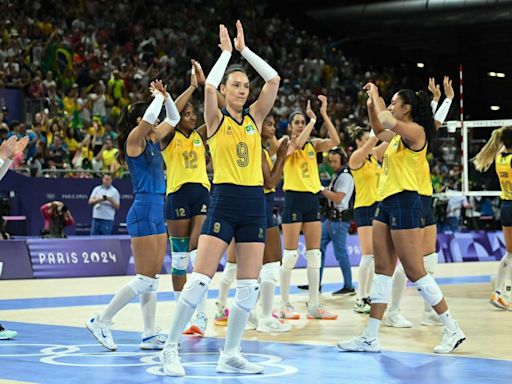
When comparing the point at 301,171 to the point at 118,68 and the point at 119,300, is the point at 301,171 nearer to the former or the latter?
the point at 119,300

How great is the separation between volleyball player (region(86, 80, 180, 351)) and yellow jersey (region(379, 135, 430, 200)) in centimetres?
210

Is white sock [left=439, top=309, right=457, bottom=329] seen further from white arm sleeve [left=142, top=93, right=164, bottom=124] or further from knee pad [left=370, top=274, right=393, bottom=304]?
white arm sleeve [left=142, top=93, right=164, bottom=124]

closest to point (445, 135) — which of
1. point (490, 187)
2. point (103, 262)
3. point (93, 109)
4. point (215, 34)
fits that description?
point (490, 187)

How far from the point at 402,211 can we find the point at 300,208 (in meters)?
2.94

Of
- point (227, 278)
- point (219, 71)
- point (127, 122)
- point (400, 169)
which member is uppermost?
point (219, 71)

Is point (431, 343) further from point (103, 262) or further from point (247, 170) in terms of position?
point (103, 262)

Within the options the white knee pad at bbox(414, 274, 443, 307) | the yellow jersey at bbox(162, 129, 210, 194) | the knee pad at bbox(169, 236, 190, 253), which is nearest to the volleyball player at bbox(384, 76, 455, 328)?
the white knee pad at bbox(414, 274, 443, 307)

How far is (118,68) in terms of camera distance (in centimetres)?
2633

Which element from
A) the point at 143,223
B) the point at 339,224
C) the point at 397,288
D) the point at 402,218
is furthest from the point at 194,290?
the point at 339,224

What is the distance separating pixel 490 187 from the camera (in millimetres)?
18656

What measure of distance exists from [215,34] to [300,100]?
12.5ft

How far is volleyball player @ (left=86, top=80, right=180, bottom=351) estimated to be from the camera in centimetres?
855

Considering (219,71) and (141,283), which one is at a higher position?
(219,71)

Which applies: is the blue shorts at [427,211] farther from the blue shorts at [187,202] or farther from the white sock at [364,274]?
the blue shorts at [187,202]
